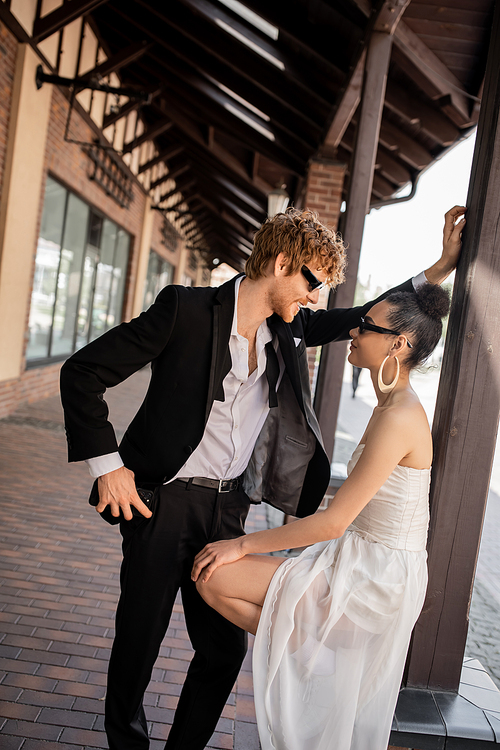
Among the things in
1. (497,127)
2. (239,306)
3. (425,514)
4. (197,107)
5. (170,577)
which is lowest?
(170,577)

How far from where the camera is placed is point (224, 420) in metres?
1.98

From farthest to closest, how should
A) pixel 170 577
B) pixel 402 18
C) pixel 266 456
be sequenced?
pixel 402 18 → pixel 266 456 → pixel 170 577

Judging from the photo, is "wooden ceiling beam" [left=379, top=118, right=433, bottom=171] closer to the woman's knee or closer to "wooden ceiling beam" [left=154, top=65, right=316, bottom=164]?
"wooden ceiling beam" [left=154, top=65, right=316, bottom=164]

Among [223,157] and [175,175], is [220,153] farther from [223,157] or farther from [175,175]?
[175,175]

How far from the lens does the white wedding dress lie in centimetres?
162

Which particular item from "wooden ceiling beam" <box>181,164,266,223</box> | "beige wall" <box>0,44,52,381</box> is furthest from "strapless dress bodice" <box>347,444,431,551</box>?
"wooden ceiling beam" <box>181,164,266,223</box>

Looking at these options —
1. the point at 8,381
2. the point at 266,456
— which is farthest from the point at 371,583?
the point at 8,381

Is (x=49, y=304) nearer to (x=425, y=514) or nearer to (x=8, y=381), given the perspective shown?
(x=8, y=381)

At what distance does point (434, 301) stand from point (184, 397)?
33.3 inches

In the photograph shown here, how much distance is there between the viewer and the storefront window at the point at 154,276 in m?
16.9

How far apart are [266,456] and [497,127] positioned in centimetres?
132

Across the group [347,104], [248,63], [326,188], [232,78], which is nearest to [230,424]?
[347,104]

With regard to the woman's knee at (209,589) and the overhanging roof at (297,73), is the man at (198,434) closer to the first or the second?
the woman's knee at (209,589)

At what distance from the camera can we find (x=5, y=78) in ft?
20.9
